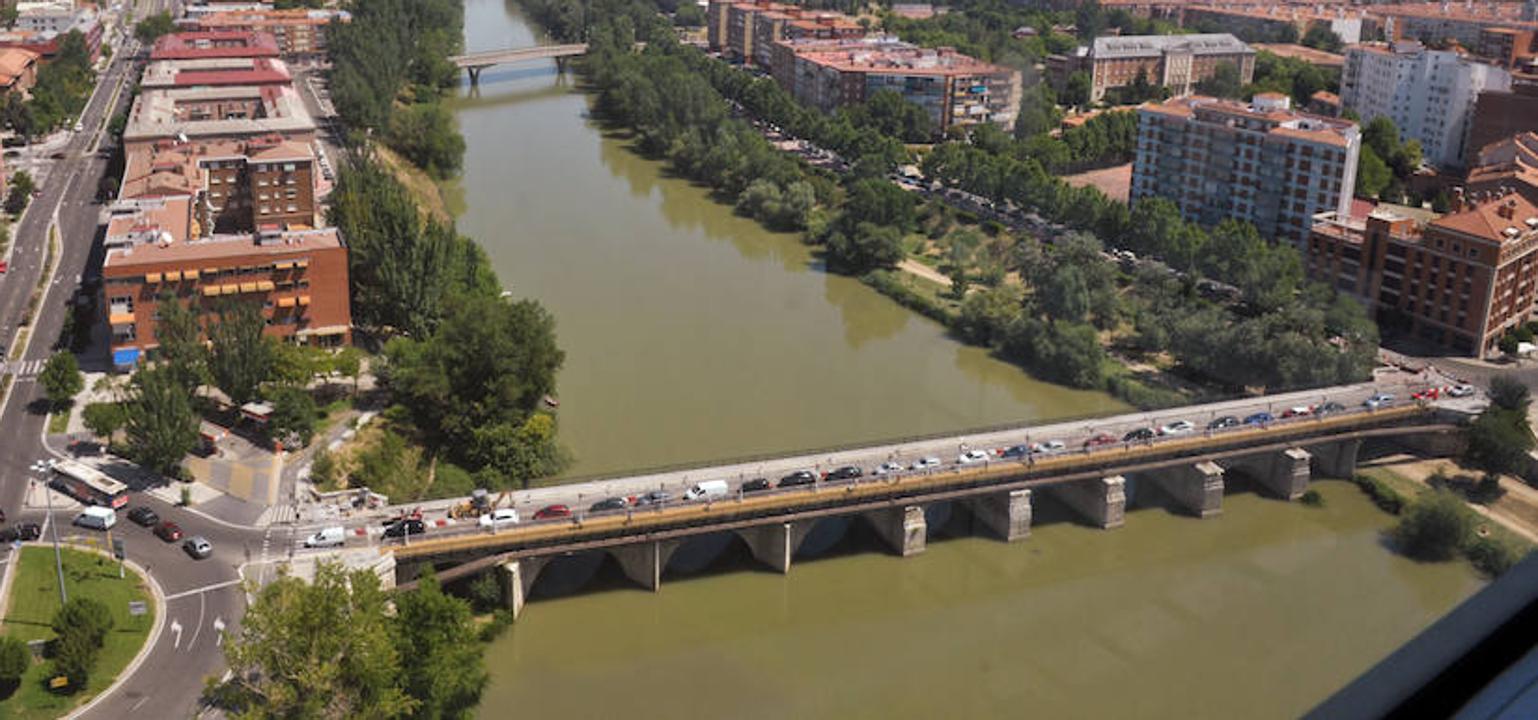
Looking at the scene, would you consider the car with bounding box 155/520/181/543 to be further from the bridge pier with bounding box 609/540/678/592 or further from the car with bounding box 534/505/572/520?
the bridge pier with bounding box 609/540/678/592

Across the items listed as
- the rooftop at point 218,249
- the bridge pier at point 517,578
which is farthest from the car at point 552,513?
the rooftop at point 218,249

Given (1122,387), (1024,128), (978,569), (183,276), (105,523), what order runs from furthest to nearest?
(1024,128), (1122,387), (183,276), (978,569), (105,523)

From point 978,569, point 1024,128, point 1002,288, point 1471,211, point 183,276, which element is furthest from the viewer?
point 1024,128

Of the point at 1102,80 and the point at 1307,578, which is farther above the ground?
the point at 1102,80

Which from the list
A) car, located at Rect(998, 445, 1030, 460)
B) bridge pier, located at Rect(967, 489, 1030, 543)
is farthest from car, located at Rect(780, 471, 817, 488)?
car, located at Rect(998, 445, 1030, 460)

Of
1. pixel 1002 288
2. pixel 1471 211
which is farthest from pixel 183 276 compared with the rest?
pixel 1471 211

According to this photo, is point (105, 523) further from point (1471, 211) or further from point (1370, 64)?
point (1370, 64)
